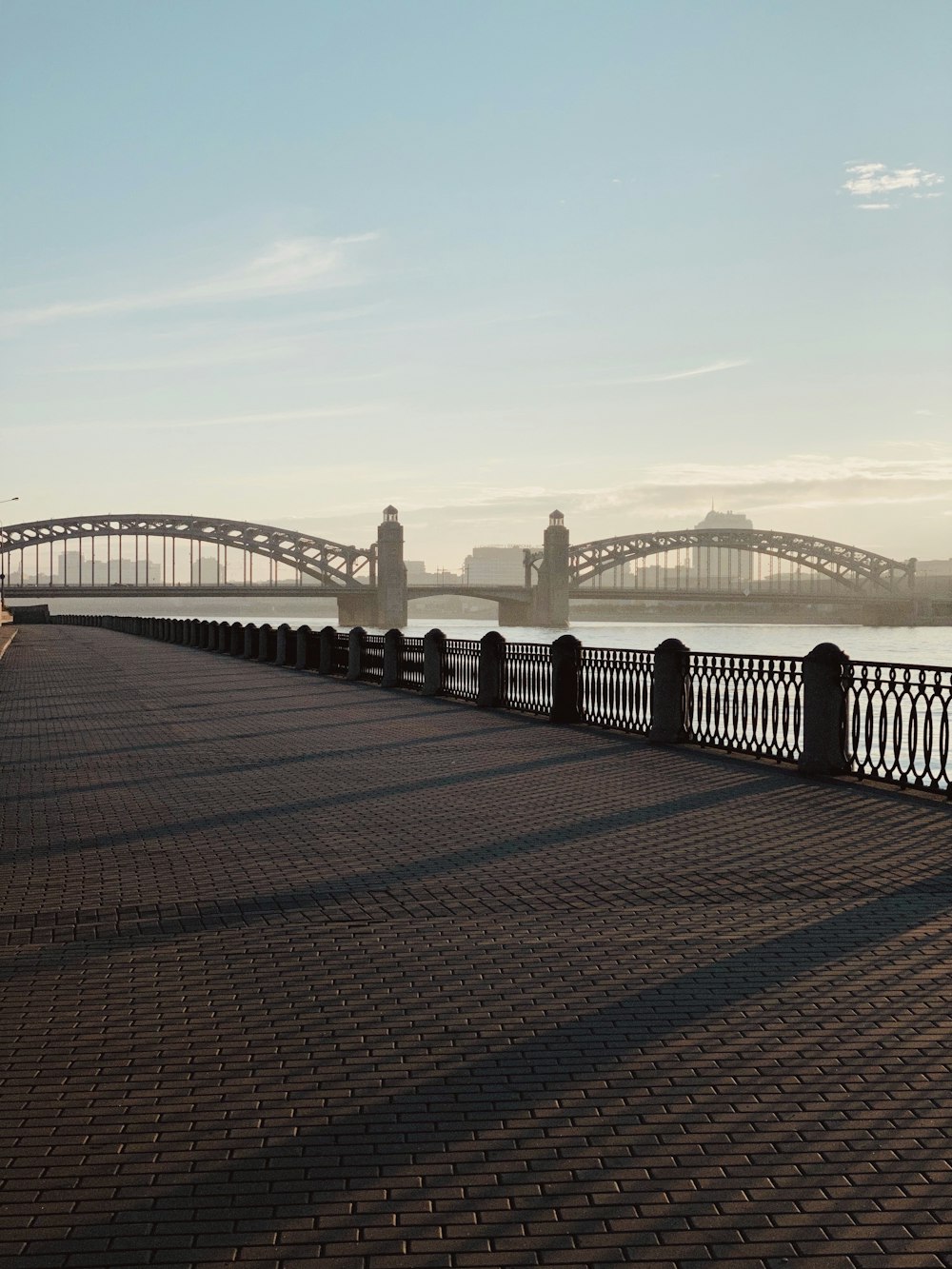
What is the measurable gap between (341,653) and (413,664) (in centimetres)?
558

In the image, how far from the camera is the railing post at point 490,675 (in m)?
20.8

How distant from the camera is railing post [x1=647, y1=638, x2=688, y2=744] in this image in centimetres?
1504

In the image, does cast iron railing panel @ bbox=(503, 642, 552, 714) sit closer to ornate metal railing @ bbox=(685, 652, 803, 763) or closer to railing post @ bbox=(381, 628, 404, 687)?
ornate metal railing @ bbox=(685, 652, 803, 763)

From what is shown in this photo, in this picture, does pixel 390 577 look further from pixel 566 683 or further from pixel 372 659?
pixel 566 683

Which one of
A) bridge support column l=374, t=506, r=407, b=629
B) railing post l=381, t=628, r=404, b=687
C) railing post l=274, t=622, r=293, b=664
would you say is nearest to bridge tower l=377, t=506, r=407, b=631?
bridge support column l=374, t=506, r=407, b=629

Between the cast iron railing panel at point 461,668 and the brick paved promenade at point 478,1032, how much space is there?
11.4 m

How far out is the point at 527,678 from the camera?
66.2 ft

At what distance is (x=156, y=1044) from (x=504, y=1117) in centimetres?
141

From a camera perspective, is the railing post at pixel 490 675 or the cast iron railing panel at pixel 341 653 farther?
the cast iron railing panel at pixel 341 653

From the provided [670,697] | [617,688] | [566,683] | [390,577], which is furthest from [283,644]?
[390,577]

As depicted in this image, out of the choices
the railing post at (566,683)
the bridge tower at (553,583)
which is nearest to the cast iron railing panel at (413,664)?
the railing post at (566,683)

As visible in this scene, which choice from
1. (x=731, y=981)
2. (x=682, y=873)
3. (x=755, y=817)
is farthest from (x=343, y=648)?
(x=731, y=981)

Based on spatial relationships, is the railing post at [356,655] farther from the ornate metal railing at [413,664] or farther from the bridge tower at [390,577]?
the bridge tower at [390,577]

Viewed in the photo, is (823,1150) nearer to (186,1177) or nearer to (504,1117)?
(504,1117)
